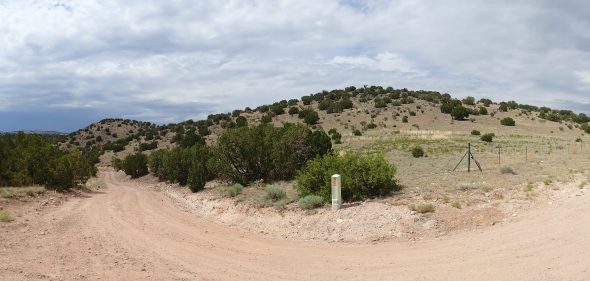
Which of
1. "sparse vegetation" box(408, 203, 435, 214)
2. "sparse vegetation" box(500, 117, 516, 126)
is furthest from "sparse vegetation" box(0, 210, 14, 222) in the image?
"sparse vegetation" box(500, 117, 516, 126)

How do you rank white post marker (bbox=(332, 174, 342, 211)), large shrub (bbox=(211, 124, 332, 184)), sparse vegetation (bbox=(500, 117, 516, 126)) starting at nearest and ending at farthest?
white post marker (bbox=(332, 174, 342, 211))
large shrub (bbox=(211, 124, 332, 184))
sparse vegetation (bbox=(500, 117, 516, 126))

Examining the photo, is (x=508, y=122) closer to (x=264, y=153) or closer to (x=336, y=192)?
(x=264, y=153)

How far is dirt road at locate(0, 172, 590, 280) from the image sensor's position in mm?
9352

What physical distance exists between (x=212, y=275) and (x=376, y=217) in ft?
20.9

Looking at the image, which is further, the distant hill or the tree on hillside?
the tree on hillside

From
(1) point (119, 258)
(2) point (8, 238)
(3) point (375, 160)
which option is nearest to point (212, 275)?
(1) point (119, 258)

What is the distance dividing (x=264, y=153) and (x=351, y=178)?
36.8 ft

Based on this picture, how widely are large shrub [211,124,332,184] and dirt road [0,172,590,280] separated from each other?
1257 centimetres

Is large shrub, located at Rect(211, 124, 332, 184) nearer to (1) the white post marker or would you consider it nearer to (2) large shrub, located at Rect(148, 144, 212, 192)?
(2) large shrub, located at Rect(148, 144, 212, 192)

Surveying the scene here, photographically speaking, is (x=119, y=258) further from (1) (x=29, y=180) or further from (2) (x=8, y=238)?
(1) (x=29, y=180)

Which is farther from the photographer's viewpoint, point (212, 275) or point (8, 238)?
point (8, 238)

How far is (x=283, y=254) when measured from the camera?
1180cm

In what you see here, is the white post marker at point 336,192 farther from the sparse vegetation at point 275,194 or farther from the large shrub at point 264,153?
the large shrub at point 264,153

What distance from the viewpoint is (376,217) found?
1462 centimetres
